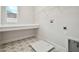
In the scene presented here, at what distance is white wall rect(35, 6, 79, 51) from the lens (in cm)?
146

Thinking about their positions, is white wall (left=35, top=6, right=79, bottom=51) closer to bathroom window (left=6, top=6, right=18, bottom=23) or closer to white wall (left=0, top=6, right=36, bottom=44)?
white wall (left=0, top=6, right=36, bottom=44)

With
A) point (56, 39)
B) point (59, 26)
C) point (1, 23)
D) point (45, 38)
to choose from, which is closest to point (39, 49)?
A: point (45, 38)

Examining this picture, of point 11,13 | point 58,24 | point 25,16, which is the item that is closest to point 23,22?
point 25,16

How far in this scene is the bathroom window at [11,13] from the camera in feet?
5.52

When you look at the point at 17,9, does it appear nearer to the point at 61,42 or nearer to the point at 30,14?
the point at 30,14

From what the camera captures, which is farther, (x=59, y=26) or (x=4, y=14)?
(x=4, y=14)

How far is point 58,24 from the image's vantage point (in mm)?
1616

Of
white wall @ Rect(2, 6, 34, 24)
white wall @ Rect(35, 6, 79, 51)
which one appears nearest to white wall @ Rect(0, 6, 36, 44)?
white wall @ Rect(2, 6, 34, 24)

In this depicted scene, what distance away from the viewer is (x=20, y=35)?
5.21ft

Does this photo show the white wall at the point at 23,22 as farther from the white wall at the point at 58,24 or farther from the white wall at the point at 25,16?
the white wall at the point at 58,24

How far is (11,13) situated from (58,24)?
98 centimetres

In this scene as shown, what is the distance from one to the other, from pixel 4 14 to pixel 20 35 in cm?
67

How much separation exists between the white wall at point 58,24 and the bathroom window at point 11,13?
17.0 inches

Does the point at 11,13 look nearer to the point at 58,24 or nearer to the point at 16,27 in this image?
the point at 16,27
